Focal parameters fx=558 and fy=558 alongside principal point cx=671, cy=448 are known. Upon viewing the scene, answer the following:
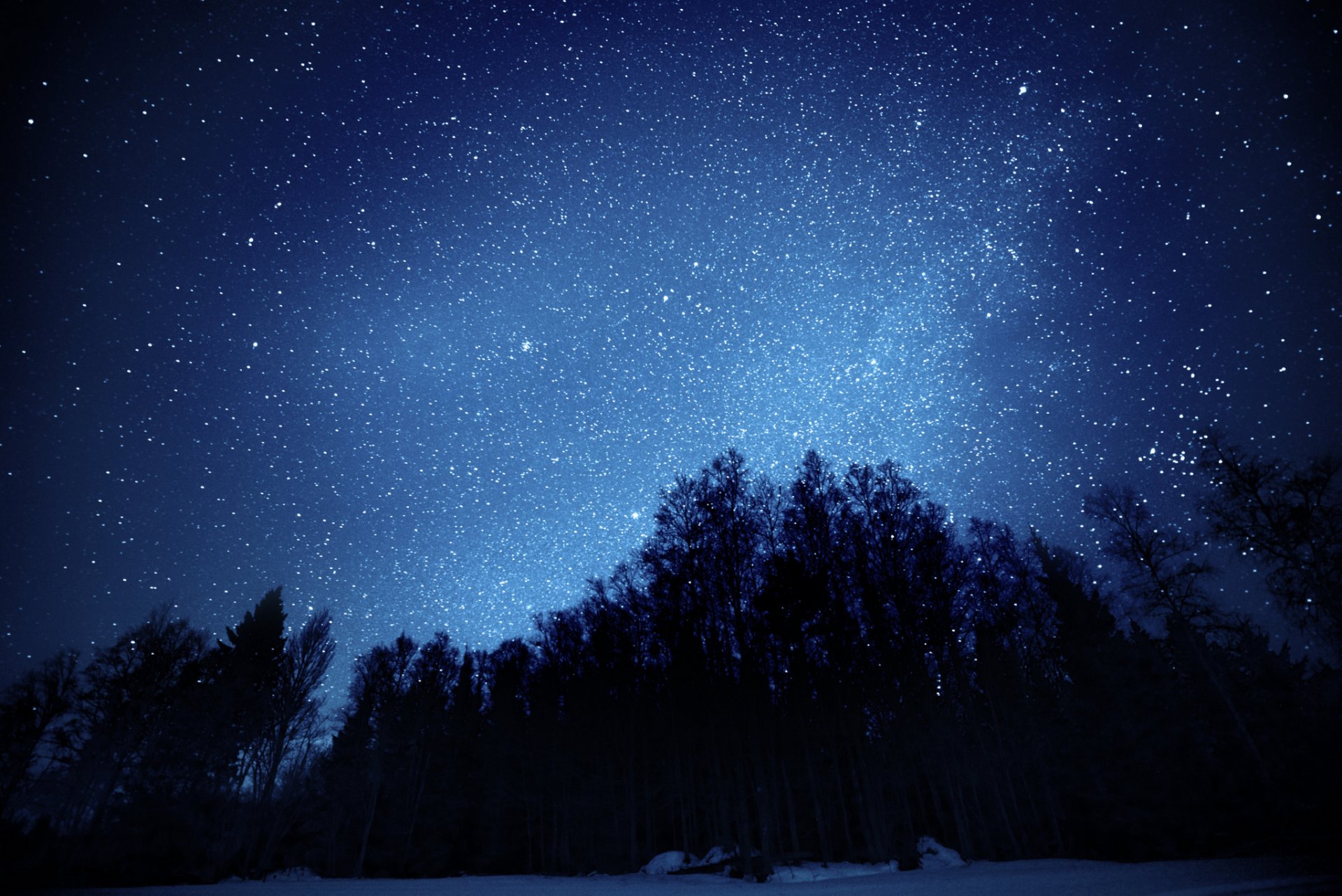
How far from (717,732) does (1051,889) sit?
531 inches

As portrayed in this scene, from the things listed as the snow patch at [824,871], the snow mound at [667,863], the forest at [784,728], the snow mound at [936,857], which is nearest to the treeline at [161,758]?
the forest at [784,728]

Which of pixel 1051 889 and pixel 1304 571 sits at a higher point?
pixel 1304 571

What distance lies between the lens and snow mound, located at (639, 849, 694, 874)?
22.2 metres

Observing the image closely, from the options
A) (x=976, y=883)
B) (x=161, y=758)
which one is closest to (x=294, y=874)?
(x=161, y=758)

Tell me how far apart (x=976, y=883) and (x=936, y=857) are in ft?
29.4

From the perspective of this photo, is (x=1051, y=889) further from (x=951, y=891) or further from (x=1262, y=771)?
(x=1262, y=771)

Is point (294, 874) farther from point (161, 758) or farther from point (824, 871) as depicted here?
point (824, 871)

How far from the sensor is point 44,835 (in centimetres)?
2359

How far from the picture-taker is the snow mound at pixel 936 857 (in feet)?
58.5

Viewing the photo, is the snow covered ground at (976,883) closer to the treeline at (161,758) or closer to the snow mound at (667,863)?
the snow mound at (667,863)

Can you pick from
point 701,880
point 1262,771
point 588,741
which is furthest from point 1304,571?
point 588,741

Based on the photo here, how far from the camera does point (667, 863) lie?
22953 millimetres

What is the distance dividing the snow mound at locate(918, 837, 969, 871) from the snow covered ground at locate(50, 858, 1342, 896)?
83 cm

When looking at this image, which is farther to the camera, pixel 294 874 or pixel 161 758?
pixel 294 874
